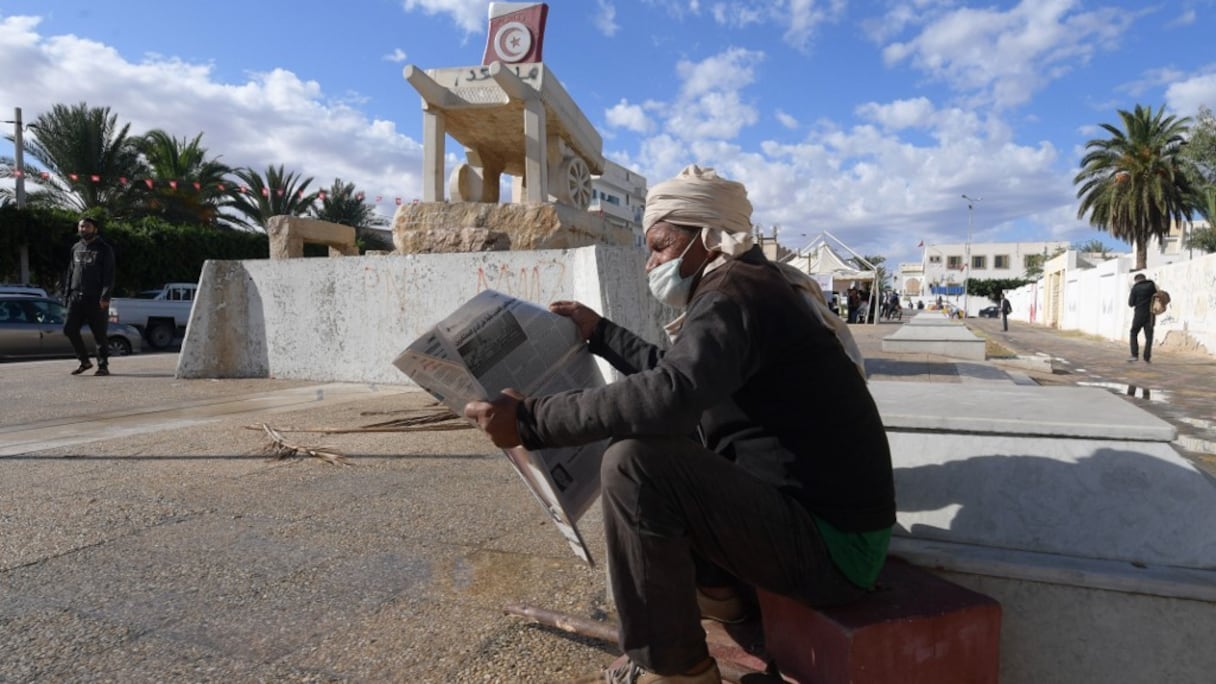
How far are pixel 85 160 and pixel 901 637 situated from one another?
30.8 meters

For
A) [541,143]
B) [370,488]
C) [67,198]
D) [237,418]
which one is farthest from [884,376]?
[67,198]

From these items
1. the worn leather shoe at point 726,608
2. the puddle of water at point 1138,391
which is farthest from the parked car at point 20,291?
the puddle of water at point 1138,391

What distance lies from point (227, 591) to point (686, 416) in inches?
71.6

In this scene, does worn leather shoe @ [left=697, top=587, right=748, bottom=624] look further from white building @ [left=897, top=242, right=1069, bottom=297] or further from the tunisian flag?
white building @ [left=897, top=242, right=1069, bottom=297]

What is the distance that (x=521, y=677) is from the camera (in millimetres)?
1869

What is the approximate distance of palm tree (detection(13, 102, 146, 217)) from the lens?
2447cm

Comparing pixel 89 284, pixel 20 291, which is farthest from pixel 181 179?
pixel 89 284

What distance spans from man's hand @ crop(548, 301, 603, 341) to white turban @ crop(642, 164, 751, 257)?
18.2 inches

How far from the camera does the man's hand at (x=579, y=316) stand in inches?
86.6

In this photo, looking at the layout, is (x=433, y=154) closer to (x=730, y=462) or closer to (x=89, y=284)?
(x=89, y=284)

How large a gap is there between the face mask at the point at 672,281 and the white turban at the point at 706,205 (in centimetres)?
8

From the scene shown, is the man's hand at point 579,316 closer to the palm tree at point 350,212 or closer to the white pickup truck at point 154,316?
the white pickup truck at point 154,316

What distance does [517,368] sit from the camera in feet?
6.13

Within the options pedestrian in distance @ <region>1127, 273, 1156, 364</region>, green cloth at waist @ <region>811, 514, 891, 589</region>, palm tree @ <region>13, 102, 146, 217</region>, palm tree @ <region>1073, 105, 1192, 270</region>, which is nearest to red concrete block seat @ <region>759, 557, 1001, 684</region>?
green cloth at waist @ <region>811, 514, 891, 589</region>
